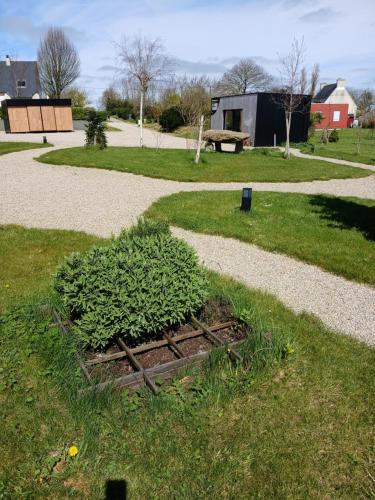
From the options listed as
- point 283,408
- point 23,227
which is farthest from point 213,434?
point 23,227

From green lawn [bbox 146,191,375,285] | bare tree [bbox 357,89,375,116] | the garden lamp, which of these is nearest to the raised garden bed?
green lawn [bbox 146,191,375,285]

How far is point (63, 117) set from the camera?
32.5 m

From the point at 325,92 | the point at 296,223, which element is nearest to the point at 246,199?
the point at 296,223

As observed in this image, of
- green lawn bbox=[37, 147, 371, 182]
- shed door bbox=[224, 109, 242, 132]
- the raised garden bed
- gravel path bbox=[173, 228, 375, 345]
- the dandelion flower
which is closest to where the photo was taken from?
the dandelion flower

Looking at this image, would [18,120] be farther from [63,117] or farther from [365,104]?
[365,104]

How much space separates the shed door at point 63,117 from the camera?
32206 millimetres

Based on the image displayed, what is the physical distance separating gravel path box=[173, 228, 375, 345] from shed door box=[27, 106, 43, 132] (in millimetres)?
29152

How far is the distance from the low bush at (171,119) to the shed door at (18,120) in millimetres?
11404

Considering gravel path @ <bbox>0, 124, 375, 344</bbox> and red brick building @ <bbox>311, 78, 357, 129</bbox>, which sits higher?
red brick building @ <bbox>311, 78, 357, 129</bbox>

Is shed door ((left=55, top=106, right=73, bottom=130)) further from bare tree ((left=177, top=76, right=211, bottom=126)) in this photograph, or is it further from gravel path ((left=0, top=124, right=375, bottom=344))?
gravel path ((left=0, top=124, right=375, bottom=344))

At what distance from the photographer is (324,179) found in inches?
547

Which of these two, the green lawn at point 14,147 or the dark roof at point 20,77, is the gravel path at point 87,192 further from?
the dark roof at point 20,77

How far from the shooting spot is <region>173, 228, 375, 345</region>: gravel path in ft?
15.1

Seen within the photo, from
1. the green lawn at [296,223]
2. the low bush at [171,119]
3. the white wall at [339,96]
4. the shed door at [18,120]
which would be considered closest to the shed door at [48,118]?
the shed door at [18,120]
